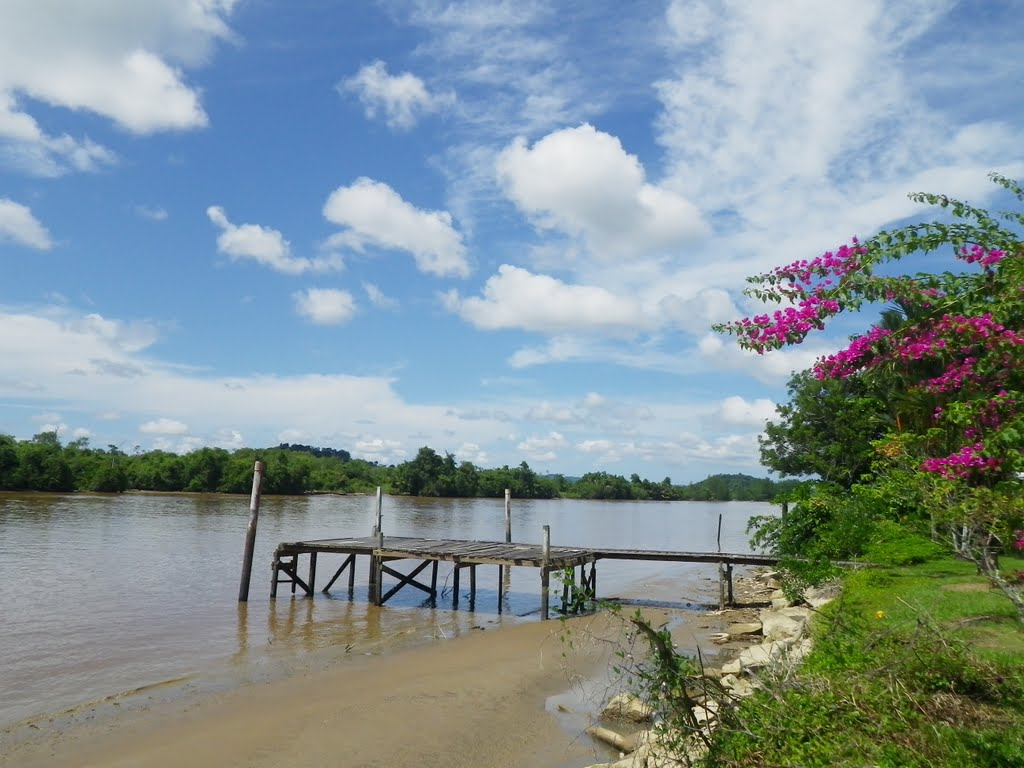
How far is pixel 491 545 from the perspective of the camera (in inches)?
906

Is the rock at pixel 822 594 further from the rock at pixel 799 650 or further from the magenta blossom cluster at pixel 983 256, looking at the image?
the magenta blossom cluster at pixel 983 256

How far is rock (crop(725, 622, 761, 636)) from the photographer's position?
17.5 metres

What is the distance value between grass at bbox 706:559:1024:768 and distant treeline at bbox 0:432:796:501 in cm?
4317

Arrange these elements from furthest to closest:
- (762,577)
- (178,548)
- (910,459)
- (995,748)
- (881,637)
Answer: (178,548), (762,577), (881,637), (910,459), (995,748)

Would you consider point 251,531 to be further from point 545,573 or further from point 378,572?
point 545,573

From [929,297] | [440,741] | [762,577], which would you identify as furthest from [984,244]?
[762,577]

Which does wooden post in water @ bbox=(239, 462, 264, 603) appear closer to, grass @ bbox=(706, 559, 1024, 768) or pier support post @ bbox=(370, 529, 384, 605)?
pier support post @ bbox=(370, 529, 384, 605)

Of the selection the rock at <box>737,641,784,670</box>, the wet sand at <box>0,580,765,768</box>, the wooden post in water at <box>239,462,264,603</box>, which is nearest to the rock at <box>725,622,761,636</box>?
the wet sand at <box>0,580,765,768</box>

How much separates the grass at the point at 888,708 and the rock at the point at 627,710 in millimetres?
2978

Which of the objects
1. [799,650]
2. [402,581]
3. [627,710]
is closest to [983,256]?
[799,650]

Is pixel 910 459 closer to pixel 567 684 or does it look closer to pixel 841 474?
pixel 567 684

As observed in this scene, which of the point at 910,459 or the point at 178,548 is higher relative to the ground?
the point at 910,459

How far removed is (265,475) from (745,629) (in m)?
77.4

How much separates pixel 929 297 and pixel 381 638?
52.4 ft
